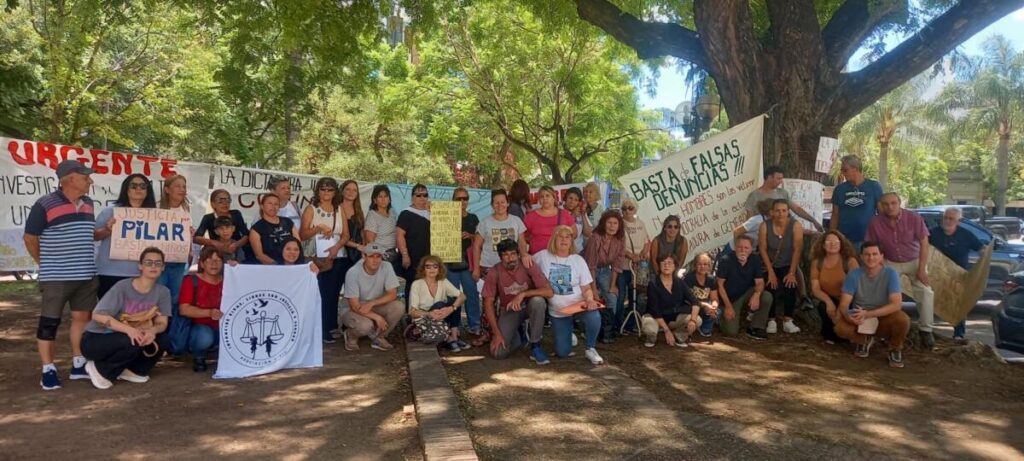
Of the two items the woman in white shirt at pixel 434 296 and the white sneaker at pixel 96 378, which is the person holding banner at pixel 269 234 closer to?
the woman in white shirt at pixel 434 296

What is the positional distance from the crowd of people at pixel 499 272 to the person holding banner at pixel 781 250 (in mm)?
17

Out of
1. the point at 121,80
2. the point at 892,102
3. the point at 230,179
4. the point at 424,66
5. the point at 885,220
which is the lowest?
the point at 885,220

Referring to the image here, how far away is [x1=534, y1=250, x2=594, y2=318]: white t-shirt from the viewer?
6488mm

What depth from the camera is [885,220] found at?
7102 mm

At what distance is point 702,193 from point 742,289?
119cm

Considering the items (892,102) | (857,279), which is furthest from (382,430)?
(892,102)

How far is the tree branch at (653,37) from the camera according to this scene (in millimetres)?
8500

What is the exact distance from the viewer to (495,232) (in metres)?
7.28

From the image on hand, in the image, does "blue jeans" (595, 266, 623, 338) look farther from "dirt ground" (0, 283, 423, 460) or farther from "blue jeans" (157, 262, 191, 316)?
"blue jeans" (157, 262, 191, 316)

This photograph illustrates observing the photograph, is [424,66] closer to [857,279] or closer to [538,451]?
[857,279]

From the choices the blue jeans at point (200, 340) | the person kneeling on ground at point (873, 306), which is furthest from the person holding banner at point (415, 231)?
the person kneeling on ground at point (873, 306)

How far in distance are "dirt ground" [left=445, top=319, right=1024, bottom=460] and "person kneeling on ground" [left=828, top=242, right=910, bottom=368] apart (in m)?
0.19

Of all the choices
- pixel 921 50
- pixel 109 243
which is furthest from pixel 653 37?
pixel 109 243

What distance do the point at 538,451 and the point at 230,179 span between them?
7603 mm
